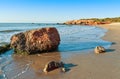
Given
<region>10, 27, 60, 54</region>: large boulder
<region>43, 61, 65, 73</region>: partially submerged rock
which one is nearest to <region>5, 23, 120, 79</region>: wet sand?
<region>43, 61, 65, 73</region>: partially submerged rock

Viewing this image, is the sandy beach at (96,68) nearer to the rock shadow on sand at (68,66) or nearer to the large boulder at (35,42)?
the rock shadow on sand at (68,66)

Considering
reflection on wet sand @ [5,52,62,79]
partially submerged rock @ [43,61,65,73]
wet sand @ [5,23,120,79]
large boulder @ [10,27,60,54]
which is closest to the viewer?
wet sand @ [5,23,120,79]

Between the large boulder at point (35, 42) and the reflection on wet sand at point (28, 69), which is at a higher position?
the large boulder at point (35, 42)

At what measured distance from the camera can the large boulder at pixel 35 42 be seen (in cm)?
1407

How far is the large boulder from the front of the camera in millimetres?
14070

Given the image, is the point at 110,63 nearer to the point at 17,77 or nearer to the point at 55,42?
the point at 17,77

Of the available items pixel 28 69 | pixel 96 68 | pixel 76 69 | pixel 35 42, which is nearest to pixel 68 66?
pixel 76 69

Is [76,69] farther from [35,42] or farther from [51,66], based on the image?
[35,42]

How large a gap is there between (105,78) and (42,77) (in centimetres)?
239

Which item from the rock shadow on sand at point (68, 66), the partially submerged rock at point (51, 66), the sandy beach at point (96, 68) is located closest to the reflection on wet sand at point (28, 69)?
the partially submerged rock at point (51, 66)

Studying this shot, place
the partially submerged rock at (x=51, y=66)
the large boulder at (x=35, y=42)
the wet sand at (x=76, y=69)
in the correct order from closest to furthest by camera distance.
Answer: the wet sand at (x=76, y=69)
the partially submerged rock at (x=51, y=66)
the large boulder at (x=35, y=42)

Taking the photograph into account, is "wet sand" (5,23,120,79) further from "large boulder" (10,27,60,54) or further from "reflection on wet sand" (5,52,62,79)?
"large boulder" (10,27,60,54)

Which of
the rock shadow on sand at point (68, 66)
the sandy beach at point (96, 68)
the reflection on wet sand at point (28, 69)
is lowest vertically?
the reflection on wet sand at point (28, 69)

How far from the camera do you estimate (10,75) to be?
9.10m
